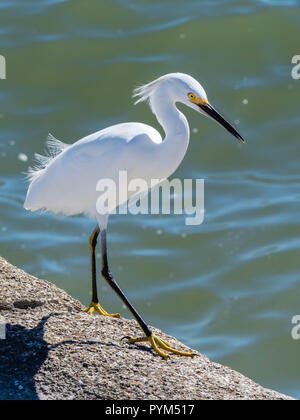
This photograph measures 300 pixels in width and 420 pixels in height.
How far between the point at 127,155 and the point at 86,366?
1.63 m

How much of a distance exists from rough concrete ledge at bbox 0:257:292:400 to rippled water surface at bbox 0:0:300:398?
2.62m

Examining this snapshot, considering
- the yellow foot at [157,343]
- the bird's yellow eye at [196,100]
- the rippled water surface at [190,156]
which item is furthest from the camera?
the rippled water surface at [190,156]

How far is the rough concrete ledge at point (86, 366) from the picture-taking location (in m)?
4.43

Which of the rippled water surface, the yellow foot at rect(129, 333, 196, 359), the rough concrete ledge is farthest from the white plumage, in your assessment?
the rippled water surface

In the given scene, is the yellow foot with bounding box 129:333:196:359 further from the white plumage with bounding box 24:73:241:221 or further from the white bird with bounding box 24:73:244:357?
the white plumage with bounding box 24:73:241:221

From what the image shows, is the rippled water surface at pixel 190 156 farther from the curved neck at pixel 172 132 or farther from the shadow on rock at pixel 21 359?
the shadow on rock at pixel 21 359

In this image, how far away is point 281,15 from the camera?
38.8 feet

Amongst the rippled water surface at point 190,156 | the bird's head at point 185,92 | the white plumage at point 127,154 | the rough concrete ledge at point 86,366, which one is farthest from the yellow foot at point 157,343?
the rippled water surface at point 190,156

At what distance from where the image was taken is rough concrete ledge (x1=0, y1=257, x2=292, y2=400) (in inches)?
175

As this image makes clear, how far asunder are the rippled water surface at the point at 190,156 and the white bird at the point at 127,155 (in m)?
2.82

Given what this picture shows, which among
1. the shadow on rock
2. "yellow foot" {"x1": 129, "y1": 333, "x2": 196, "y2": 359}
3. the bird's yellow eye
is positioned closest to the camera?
the shadow on rock

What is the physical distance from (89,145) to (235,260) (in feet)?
12.5
